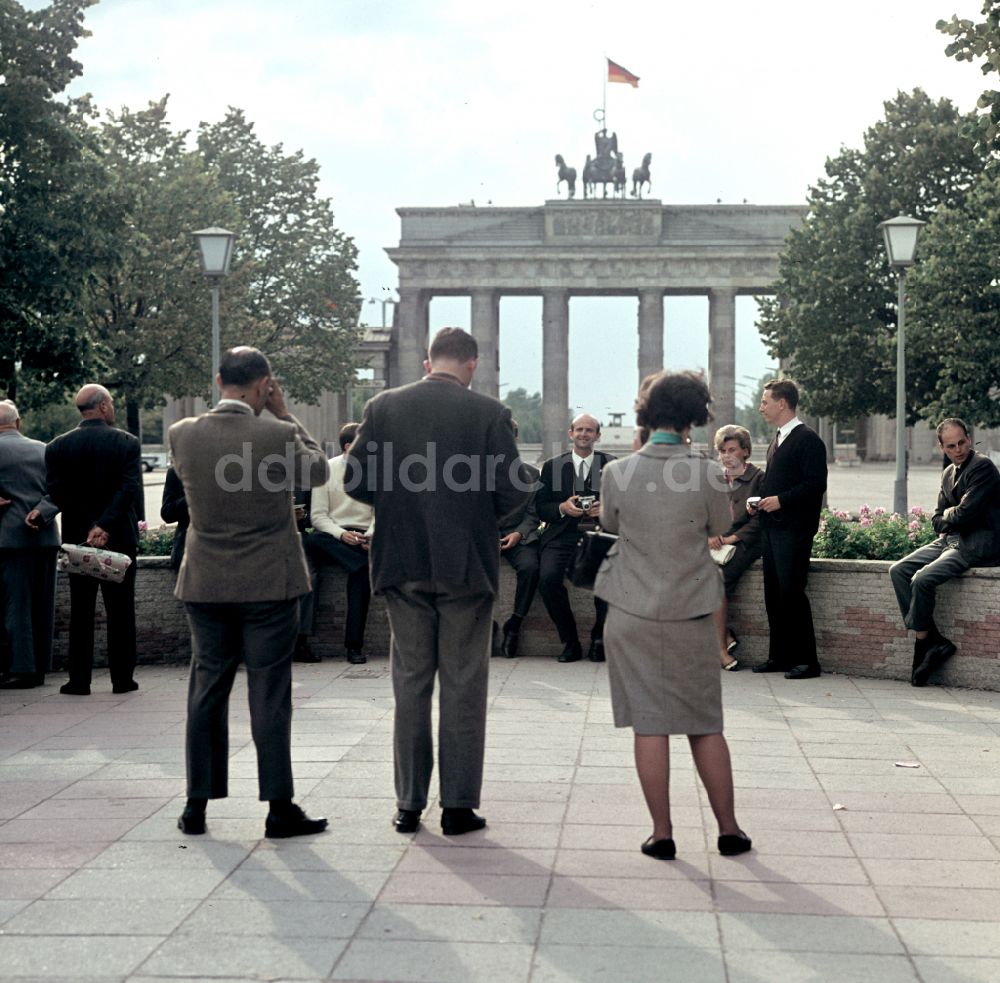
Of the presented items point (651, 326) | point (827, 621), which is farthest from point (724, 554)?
point (651, 326)

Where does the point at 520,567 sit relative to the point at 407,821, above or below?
above

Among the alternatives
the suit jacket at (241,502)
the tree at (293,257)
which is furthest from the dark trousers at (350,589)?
the tree at (293,257)

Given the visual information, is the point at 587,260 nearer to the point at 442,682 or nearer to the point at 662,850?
the point at 442,682

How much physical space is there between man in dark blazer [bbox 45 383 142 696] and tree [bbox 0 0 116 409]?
15.9 m

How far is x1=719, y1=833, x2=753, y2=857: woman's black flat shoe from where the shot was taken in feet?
19.5

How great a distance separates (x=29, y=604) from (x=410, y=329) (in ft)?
228

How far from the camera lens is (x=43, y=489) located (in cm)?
1081

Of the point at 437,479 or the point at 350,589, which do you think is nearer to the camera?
the point at 437,479

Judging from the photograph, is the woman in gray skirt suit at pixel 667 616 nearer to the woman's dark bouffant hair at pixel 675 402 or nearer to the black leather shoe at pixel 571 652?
the woman's dark bouffant hair at pixel 675 402

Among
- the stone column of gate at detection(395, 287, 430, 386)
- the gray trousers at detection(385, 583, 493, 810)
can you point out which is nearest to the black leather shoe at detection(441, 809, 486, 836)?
the gray trousers at detection(385, 583, 493, 810)

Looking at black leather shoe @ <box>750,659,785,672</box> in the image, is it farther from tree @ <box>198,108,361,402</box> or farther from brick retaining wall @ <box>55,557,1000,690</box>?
tree @ <box>198,108,361,402</box>

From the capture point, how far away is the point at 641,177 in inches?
3142

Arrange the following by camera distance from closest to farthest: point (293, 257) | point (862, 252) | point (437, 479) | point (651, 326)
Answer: point (437, 479) → point (862, 252) → point (293, 257) → point (651, 326)

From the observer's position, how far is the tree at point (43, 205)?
25.6 metres
